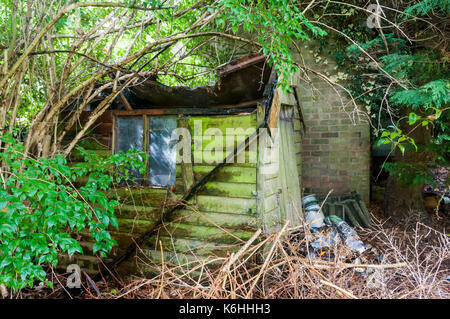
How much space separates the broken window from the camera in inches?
177

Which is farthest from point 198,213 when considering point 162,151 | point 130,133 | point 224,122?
point 130,133

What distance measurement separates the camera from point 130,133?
4.75 metres

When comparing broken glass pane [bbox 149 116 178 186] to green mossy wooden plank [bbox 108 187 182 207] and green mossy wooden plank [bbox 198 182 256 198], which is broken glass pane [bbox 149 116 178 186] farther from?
green mossy wooden plank [bbox 198 182 256 198]

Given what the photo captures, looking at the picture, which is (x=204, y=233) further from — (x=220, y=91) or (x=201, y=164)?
(x=220, y=91)

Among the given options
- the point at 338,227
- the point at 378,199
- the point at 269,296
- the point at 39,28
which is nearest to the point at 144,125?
the point at 39,28

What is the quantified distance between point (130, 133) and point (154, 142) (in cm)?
44

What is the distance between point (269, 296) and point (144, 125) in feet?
9.91

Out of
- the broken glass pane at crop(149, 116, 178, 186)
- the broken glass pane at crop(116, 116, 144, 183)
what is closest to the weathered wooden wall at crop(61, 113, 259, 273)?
the broken glass pane at crop(149, 116, 178, 186)

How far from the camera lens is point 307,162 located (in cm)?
733

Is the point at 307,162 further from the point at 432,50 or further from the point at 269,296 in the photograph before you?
the point at 269,296

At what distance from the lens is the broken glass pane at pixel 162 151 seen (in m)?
4.48

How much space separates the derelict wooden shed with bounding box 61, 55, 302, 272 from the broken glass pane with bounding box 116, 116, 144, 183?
0.01 meters

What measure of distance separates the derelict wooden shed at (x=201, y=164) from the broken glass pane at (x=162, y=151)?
14 mm

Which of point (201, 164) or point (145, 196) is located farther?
point (145, 196)
